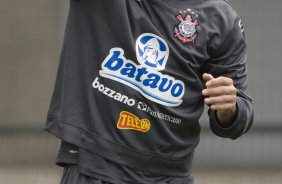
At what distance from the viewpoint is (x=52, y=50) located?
7742 millimetres

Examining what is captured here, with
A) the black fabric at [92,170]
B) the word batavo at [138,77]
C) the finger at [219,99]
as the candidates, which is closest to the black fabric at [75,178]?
the black fabric at [92,170]

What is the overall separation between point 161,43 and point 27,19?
487 centimetres

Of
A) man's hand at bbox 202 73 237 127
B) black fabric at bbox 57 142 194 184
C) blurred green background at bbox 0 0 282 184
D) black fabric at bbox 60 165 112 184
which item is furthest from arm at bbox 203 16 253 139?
blurred green background at bbox 0 0 282 184

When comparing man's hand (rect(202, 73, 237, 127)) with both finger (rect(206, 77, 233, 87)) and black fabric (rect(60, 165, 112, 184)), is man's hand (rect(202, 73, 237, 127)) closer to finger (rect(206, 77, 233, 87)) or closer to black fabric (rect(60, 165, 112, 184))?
finger (rect(206, 77, 233, 87))

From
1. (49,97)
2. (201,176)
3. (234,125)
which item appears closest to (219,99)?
(234,125)

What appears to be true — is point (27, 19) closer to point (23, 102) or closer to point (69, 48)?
point (23, 102)

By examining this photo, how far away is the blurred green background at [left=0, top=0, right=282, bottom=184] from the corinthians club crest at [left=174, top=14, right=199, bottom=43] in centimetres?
445

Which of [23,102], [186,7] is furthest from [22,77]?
[186,7]

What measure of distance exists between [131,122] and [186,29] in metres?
0.39

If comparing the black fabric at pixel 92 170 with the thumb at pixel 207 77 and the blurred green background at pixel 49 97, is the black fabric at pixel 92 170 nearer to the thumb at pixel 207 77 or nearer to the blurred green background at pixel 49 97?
the thumb at pixel 207 77

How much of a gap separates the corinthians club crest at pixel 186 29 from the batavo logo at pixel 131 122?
1.07 ft

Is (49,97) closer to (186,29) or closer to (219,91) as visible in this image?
(186,29)

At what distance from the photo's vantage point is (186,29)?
319 cm

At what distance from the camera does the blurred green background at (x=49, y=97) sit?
7688mm
